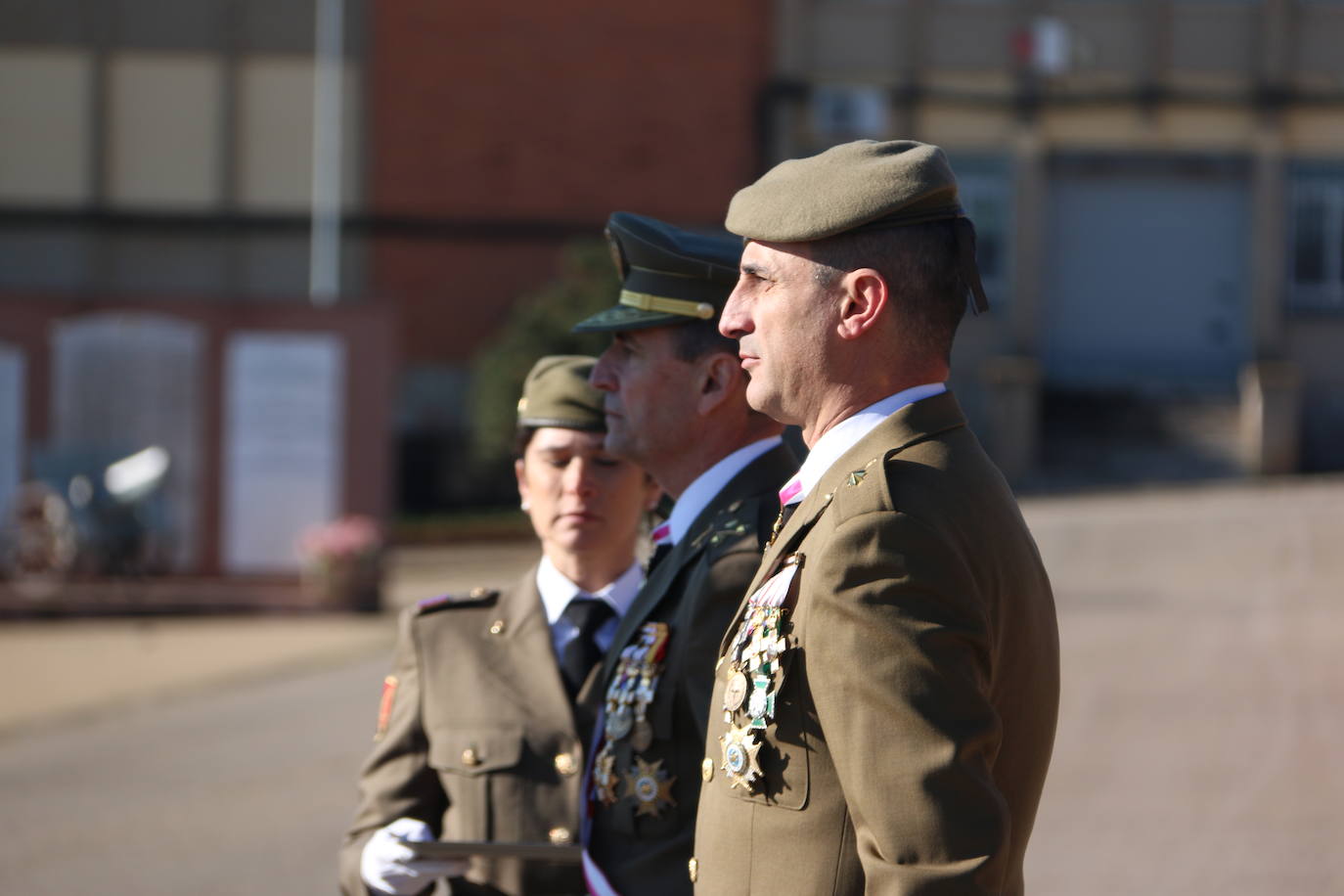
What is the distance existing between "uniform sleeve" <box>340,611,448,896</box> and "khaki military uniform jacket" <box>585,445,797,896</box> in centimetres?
43

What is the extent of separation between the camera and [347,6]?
25062mm

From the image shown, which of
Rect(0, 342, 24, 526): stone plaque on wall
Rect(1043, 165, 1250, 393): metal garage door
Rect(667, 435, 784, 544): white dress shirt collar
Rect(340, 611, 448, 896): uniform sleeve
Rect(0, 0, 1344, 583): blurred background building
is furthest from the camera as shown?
Rect(1043, 165, 1250, 393): metal garage door

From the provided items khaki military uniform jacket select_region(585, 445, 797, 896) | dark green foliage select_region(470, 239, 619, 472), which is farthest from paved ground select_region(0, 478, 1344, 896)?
dark green foliage select_region(470, 239, 619, 472)

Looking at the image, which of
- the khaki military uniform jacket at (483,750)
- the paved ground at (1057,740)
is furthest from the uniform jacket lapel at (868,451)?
the paved ground at (1057,740)

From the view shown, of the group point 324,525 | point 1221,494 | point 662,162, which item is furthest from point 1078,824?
point 662,162

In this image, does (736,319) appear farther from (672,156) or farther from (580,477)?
(672,156)

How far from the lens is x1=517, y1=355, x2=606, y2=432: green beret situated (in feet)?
9.88

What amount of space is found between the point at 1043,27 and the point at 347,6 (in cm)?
1078

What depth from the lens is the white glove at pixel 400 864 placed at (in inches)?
106

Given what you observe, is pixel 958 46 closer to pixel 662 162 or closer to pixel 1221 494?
pixel 662 162

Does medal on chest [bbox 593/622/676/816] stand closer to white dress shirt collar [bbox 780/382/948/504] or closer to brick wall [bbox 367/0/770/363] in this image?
white dress shirt collar [bbox 780/382/948/504]

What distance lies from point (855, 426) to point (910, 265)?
20 centimetres

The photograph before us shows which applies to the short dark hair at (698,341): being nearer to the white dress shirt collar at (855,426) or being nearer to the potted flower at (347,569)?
the white dress shirt collar at (855,426)

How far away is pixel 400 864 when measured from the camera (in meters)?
2.69
